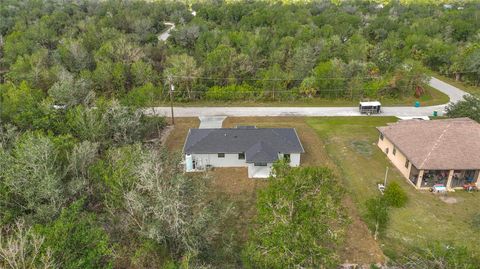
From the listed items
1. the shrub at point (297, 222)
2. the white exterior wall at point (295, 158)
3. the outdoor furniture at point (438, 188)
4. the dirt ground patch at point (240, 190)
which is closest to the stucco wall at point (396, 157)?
the outdoor furniture at point (438, 188)

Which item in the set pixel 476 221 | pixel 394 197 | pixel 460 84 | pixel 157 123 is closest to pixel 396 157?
pixel 394 197

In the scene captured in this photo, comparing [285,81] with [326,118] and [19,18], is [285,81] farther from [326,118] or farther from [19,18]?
[19,18]

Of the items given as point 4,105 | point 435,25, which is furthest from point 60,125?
point 435,25

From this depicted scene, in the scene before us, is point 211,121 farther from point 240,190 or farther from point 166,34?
point 166,34

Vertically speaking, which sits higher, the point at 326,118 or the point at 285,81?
the point at 285,81

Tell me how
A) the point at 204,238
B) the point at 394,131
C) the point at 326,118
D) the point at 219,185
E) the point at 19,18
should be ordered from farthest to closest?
1. the point at 19,18
2. the point at 326,118
3. the point at 394,131
4. the point at 219,185
5. the point at 204,238

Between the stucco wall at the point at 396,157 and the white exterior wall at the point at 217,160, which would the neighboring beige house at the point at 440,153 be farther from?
the white exterior wall at the point at 217,160

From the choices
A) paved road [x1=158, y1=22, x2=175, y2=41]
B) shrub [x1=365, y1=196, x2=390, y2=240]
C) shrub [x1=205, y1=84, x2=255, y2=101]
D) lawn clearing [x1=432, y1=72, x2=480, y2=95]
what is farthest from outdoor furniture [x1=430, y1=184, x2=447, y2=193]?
paved road [x1=158, y1=22, x2=175, y2=41]
